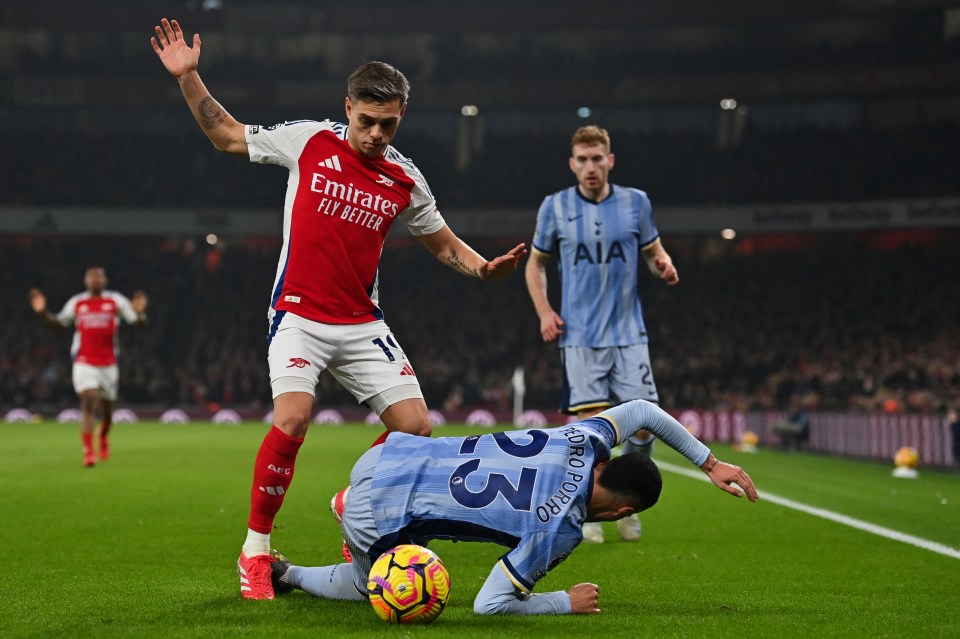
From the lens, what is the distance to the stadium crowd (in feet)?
103

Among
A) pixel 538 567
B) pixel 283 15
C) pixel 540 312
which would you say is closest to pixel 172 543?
pixel 540 312

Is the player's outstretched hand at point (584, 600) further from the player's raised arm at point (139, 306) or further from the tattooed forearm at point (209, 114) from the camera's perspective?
the player's raised arm at point (139, 306)

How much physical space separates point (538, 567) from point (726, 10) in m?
35.1

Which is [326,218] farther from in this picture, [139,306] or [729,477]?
[139,306]

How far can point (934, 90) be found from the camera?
113 feet

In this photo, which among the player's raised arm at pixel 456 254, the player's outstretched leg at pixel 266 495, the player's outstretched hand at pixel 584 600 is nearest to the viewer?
the player's outstretched hand at pixel 584 600

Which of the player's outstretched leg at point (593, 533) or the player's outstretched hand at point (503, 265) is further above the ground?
the player's outstretched hand at point (503, 265)

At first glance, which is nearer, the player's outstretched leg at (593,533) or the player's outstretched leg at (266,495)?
the player's outstretched leg at (266,495)

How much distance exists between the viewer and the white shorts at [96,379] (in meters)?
14.5

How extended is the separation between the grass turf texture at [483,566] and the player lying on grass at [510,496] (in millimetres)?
231

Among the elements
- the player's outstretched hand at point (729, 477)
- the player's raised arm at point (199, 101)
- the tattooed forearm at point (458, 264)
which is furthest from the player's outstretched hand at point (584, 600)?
the player's raised arm at point (199, 101)

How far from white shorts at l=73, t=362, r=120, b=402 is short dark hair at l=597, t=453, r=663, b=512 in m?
11.3

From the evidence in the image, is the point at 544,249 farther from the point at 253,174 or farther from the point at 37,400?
the point at 253,174

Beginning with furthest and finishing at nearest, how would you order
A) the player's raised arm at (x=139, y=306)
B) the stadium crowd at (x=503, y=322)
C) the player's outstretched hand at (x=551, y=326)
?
the stadium crowd at (x=503, y=322) → the player's raised arm at (x=139, y=306) → the player's outstretched hand at (x=551, y=326)
